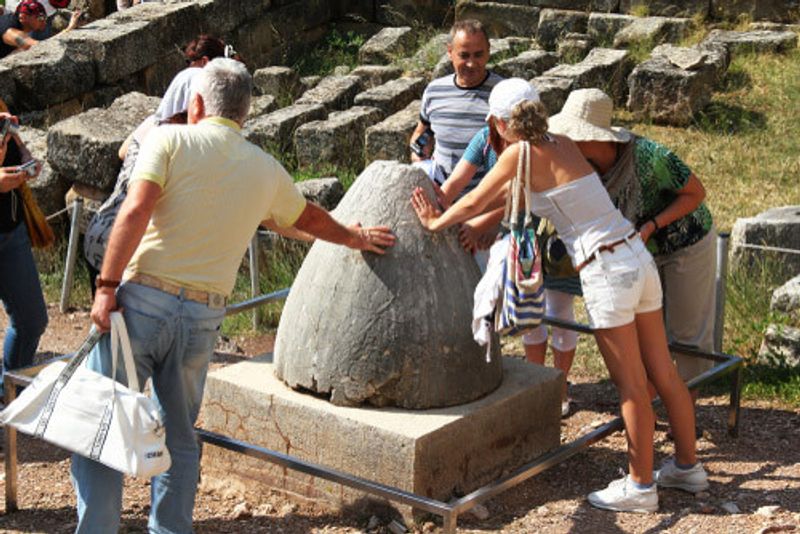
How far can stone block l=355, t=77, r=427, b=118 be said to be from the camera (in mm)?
10523

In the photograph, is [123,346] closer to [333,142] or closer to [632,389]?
[632,389]

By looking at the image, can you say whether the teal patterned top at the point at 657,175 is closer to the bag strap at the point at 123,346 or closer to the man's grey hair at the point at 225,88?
the man's grey hair at the point at 225,88

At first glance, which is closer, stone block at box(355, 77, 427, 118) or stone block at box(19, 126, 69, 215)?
stone block at box(19, 126, 69, 215)

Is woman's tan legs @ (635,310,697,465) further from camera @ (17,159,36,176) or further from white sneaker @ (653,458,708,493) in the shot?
camera @ (17,159,36,176)

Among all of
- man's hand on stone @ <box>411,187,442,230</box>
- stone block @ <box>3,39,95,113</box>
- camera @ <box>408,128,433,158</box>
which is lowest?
stone block @ <box>3,39,95,113</box>

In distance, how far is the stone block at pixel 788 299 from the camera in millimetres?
7219

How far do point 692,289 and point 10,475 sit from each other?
123 inches

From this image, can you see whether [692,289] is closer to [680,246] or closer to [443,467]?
[680,246]

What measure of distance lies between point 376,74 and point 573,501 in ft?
22.1

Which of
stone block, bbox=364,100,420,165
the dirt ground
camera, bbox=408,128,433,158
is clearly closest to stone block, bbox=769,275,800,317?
the dirt ground

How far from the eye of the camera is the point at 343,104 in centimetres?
1102

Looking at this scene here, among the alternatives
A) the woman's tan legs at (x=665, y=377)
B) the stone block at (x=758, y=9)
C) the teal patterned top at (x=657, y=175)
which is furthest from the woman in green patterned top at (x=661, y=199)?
the stone block at (x=758, y=9)

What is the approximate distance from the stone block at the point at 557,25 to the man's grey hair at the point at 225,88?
339 inches

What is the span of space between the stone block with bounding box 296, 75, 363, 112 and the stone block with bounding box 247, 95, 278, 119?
0.23 meters
